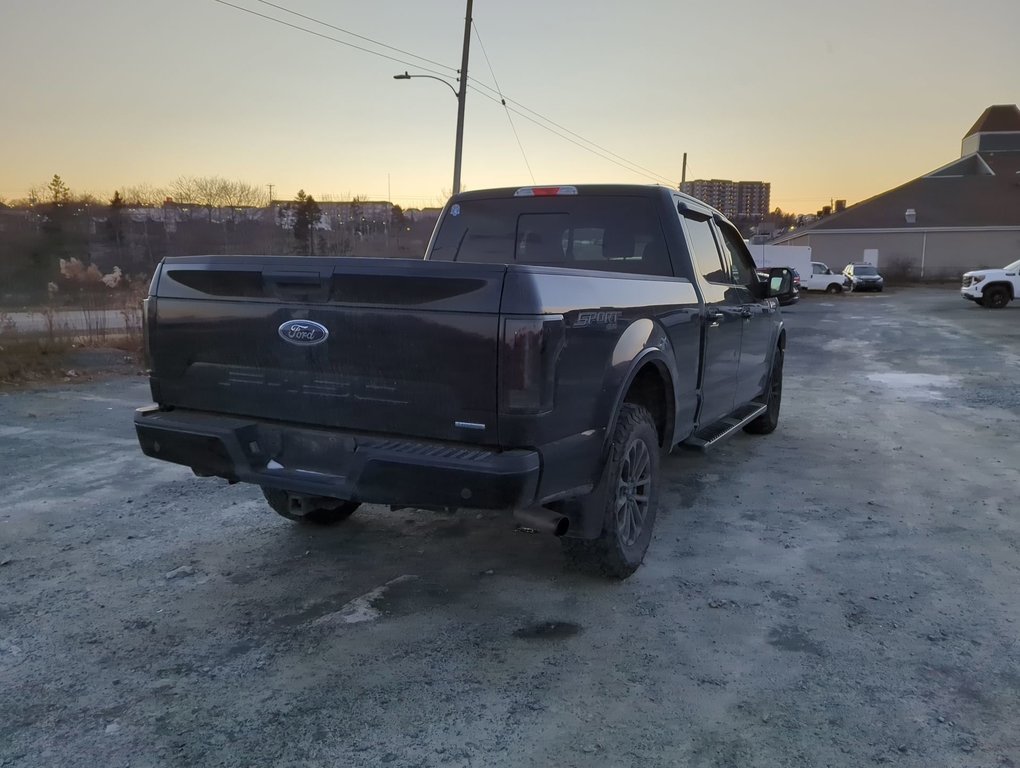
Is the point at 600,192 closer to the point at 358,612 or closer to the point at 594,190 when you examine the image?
the point at 594,190

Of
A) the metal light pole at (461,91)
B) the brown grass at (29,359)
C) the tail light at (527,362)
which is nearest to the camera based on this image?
the tail light at (527,362)

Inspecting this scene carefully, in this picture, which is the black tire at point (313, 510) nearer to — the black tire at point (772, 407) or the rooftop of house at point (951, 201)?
the black tire at point (772, 407)

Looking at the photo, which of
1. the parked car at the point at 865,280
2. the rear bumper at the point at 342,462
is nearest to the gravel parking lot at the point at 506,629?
the rear bumper at the point at 342,462

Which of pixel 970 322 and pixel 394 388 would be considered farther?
pixel 970 322

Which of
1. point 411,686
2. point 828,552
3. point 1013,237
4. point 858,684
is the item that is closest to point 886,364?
point 828,552

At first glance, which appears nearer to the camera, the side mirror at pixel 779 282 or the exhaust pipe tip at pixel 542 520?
the exhaust pipe tip at pixel 542 520

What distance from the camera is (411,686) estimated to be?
3092 mm

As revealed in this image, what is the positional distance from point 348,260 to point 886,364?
12.5 metres

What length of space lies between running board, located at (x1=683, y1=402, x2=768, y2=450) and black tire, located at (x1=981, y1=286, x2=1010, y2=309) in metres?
26.2

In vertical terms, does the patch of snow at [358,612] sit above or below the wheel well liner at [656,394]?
below

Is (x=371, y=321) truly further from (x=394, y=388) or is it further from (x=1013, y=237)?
(x=1013, y=237)

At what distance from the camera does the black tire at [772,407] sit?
7.62 meters

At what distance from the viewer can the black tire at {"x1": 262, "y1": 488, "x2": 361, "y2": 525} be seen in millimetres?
4613

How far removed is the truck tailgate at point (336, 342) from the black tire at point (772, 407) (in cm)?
510
